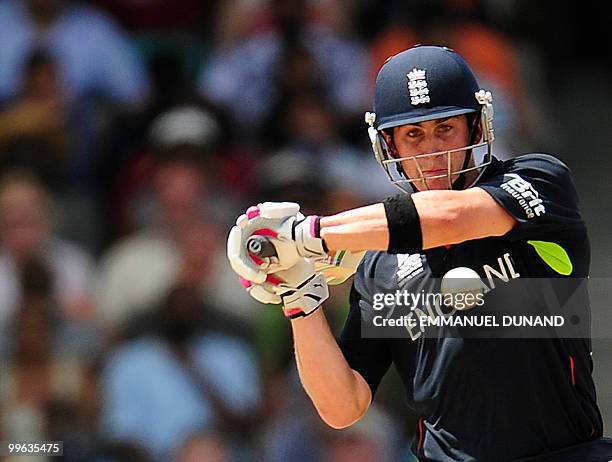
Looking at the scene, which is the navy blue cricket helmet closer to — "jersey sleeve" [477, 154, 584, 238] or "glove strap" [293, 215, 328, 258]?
"jersey sleeve" [477, 154, 584, 238]

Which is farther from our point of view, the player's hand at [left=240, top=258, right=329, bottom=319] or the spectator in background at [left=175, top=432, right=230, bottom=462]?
the spectator in background at [left=175, top=432, right=230, bottom=462]

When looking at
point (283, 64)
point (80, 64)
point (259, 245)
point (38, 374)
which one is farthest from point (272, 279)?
point (80, 64)

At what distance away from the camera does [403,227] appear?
11.1 ft

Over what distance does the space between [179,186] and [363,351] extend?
353 centimetres

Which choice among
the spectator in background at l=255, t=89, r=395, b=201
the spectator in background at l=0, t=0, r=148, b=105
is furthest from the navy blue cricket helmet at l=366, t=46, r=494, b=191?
the spectator in background at l=0, t=0, r=148, b=105

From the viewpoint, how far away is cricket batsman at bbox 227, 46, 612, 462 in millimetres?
3463

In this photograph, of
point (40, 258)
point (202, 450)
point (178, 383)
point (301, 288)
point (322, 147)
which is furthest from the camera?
point (322, 147)

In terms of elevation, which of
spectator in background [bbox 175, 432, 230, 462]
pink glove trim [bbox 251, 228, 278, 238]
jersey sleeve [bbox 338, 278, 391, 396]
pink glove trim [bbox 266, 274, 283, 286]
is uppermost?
pink glove trim [bbox 251, 228, 278, 238]

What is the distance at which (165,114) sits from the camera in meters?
7.74

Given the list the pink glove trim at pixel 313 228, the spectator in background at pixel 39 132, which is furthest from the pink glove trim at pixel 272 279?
the spectator in background at pixel 39 132

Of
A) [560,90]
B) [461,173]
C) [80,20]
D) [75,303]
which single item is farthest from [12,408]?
[560,90]

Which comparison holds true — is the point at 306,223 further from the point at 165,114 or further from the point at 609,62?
the point at 609,62

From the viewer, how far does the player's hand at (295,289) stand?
363 centimetres

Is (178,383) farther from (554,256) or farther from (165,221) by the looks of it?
(554,256)
